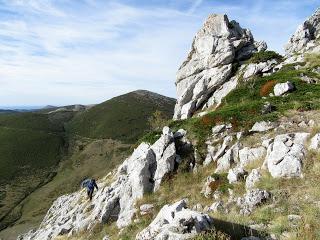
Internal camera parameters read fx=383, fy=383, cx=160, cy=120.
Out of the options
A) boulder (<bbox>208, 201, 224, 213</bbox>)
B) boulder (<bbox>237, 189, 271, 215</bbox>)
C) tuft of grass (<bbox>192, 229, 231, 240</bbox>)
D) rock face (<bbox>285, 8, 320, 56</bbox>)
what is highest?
rock face (<bbox>285, 8, 320, 56</bbox>)

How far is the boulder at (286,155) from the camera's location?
23.0 metres

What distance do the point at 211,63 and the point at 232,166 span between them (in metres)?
29.9

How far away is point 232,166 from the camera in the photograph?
29.5 meters

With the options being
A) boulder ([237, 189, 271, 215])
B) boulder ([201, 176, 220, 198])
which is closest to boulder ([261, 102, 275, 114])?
boulder ([201, 176, 220, 198])

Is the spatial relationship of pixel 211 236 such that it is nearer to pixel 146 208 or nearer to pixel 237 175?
pixel 237 175

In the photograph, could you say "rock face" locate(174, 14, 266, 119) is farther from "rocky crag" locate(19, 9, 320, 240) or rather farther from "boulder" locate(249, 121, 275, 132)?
"boulder" locate(249, 121, 275, 132)

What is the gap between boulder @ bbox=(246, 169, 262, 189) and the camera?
24.1m

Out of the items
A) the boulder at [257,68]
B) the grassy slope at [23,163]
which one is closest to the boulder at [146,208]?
the boulder at [257,68]

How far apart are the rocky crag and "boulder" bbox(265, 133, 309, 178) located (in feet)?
0.21

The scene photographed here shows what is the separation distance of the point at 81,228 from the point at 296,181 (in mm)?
20027

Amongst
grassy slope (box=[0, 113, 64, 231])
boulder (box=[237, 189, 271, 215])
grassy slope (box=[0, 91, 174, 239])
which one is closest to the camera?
boulder (box=[237, 189, 271, 215])

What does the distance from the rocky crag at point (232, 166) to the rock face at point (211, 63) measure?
0.20 metres

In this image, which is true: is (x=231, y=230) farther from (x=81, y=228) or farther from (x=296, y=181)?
(x=81, y=228)

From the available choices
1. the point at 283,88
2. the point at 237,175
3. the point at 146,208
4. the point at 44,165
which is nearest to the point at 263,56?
the point at 283,88
